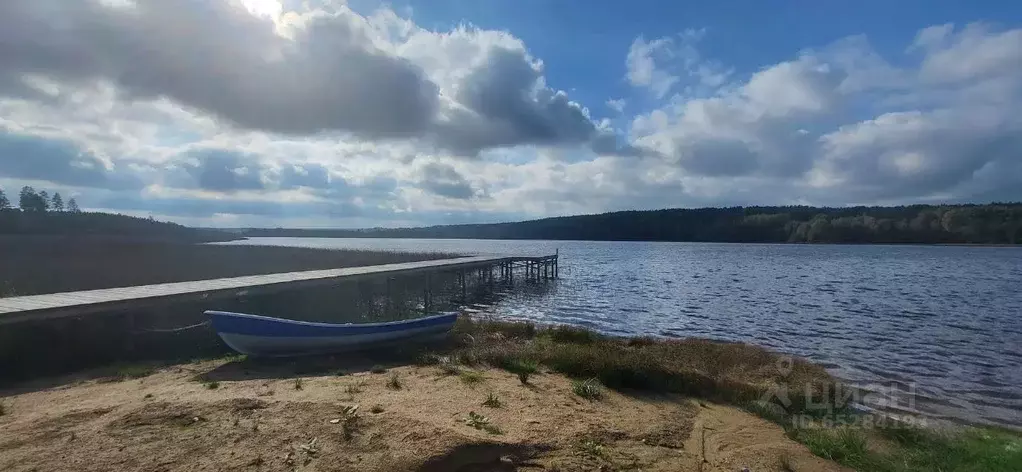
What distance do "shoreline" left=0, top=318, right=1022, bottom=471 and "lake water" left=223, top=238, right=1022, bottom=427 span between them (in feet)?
10.2

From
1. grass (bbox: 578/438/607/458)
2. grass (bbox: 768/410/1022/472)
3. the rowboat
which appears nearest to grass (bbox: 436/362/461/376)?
the rowboat

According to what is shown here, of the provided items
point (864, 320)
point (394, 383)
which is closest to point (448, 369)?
point (394, 383)

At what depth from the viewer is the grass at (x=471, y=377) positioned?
10812 mm

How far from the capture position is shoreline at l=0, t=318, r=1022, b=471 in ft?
22.1

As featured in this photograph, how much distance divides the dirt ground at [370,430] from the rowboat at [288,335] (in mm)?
2169

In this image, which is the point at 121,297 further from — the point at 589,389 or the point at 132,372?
the point at 589,389

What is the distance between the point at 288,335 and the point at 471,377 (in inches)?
196

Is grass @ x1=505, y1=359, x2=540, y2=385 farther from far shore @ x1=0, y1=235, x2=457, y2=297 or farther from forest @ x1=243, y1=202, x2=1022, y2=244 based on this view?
forest @ x1=243, y1=202, x2=1022, y2=244

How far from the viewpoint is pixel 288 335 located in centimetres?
1318

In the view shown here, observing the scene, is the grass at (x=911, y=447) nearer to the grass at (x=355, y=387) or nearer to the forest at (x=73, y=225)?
the grass at (x=355, y=387)

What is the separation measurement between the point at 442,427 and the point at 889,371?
545 inches

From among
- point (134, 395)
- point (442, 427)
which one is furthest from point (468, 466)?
point (134, 395)

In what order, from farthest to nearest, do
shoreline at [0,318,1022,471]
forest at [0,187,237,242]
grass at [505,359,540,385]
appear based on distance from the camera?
forest at [0,187,237,242] < grass at [505,359,540,385] < shoreline at [0,318,1022,471]

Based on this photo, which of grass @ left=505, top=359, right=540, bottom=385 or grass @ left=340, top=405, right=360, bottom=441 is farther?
grass @ left=505, top=359, right=540, bottom=385
